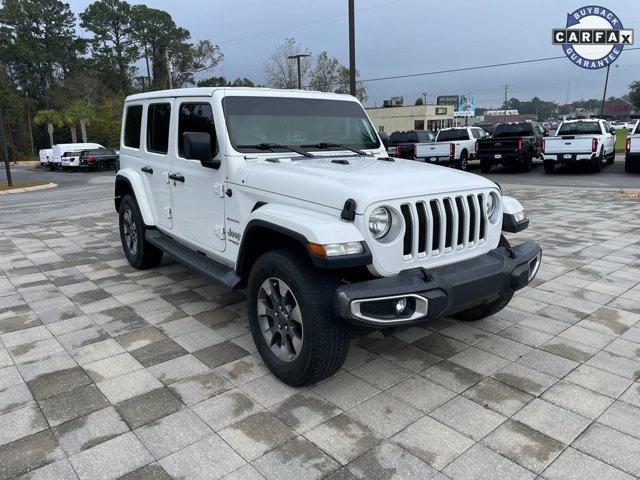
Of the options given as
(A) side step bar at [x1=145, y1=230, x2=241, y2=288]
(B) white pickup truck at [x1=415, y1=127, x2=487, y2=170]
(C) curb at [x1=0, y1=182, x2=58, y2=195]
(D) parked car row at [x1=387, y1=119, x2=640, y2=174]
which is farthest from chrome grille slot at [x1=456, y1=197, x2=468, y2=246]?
(C) curb at [x1=0, y1=182, x2=58, y2=195]

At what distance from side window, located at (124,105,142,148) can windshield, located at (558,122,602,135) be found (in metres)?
17.6

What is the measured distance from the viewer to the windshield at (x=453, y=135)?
837 inches

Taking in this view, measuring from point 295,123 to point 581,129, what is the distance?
708 inches

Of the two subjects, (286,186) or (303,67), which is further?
(303,67)

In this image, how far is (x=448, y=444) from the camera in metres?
2.81

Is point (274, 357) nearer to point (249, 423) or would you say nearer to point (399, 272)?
point (249, 423)

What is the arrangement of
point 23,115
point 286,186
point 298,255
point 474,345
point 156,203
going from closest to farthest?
1. point 298,255
2. point 286,186
3. point 474,345
4. point 156,203
5. point 23,115

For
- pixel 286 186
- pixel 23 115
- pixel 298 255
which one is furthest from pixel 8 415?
pixel 23 115

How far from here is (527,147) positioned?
1917cm

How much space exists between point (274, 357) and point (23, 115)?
6129 centimetres

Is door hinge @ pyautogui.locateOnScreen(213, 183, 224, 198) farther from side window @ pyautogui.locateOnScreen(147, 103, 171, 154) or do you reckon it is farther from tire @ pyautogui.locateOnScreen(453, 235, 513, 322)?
tire @ pyautogui.locateOnScreen(453, 235, 513, 322)

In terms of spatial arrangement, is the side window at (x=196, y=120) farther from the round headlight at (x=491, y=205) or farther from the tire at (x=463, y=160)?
the tire at (x=463, y=160)

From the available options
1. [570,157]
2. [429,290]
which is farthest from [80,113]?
[429,290]

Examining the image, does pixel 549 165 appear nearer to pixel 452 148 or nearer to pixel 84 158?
pixel 452 148
